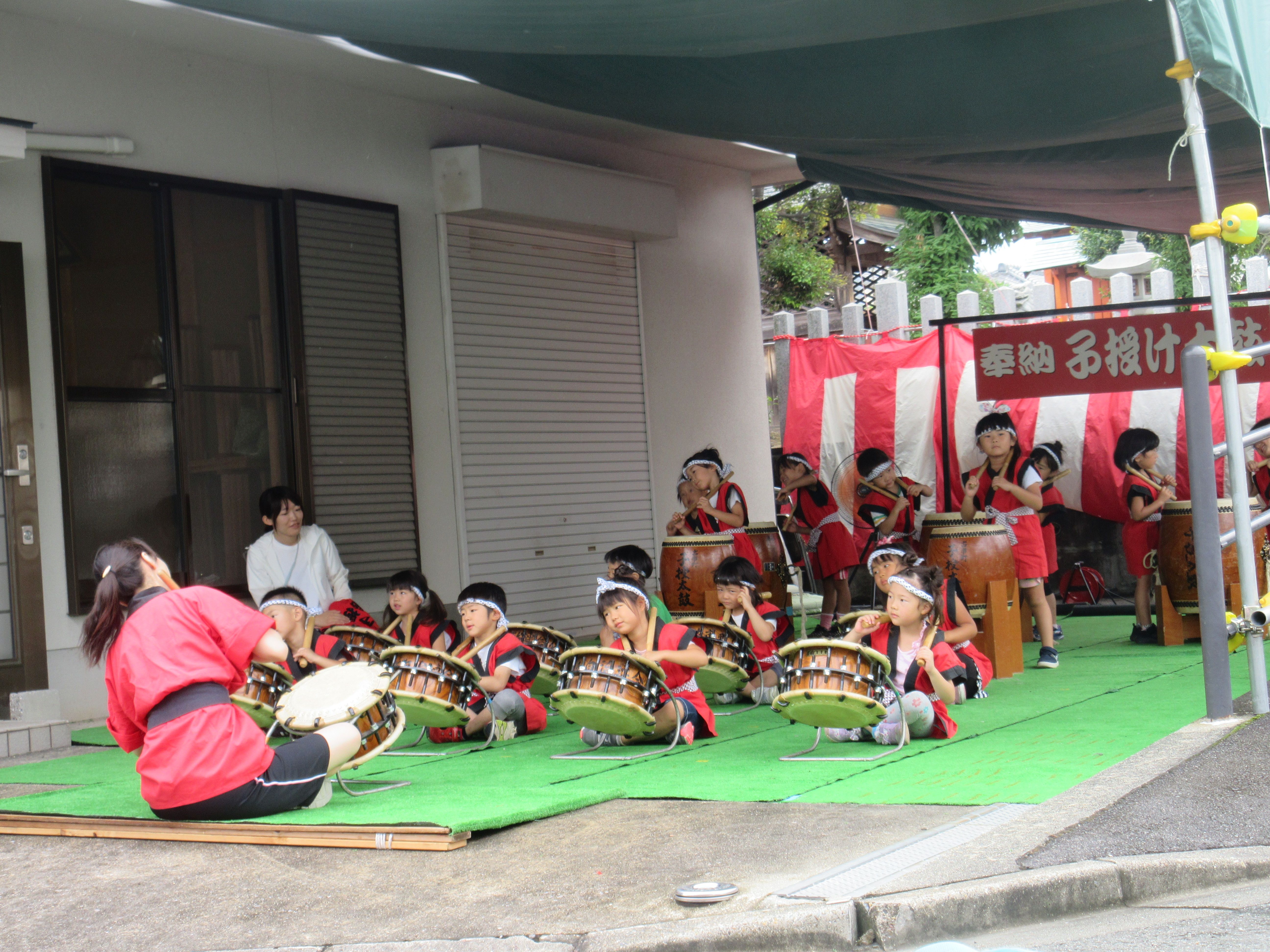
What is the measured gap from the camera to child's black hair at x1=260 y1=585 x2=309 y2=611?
24.3ft

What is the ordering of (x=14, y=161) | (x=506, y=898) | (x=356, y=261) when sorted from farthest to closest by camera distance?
(x=356, y=261) < (x=14, y=161) < (x=506, y=898)

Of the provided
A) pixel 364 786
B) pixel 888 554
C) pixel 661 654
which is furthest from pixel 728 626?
pixel 364 786

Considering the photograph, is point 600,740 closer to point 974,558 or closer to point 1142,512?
point 974,558

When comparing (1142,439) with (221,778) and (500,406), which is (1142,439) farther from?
(221,778)

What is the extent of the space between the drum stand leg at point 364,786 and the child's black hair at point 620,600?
1.29 metres

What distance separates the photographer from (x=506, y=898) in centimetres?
370

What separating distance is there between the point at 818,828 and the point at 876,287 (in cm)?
936

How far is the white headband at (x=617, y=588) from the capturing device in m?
6.41

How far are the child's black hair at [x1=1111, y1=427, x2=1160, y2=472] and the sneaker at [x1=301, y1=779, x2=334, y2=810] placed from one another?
21.2 feet

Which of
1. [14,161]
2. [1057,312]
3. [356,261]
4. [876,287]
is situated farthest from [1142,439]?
[14,161]

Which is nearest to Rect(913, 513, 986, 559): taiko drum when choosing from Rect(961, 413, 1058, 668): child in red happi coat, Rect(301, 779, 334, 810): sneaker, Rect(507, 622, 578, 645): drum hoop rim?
Rect(961, 413, 1058, 668): child in red happi coat

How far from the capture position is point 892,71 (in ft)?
21.4

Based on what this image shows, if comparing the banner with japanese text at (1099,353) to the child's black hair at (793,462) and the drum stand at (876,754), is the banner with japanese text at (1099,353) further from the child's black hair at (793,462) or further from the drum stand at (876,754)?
the drum stand at (876,754)

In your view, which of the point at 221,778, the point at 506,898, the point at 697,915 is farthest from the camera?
the point at 221,778
